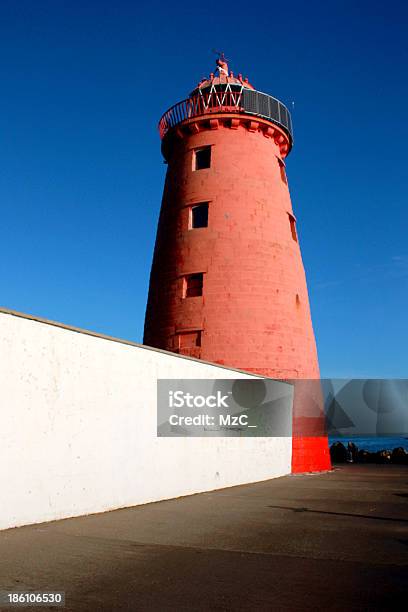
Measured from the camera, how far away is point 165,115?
2116cm

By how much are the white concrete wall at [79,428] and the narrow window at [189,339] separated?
548 cm

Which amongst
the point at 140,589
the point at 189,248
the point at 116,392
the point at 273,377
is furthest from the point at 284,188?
the point at 140,589

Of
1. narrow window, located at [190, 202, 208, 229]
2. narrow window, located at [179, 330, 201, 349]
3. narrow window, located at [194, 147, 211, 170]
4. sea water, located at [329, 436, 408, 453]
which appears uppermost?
narrow window, located at [194, 147, 211, 170]

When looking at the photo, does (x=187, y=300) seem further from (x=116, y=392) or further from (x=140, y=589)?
(x=140, y=589)

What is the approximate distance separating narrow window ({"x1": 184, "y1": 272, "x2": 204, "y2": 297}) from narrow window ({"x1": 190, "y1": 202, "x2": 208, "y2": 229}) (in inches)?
74.4

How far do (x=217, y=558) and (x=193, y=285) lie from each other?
1364 centimetres

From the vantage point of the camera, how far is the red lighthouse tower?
1808cm

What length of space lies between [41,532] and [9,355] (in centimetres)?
237

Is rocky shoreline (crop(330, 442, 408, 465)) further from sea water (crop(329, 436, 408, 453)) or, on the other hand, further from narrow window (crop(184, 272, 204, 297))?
sea water (crop(329, 436, 408, 453))

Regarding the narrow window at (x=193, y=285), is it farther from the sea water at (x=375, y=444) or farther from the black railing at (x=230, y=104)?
the sea water at (x=375, y=444)

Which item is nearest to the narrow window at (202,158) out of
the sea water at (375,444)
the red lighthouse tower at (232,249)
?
the red lighthouse tower at (232,249)

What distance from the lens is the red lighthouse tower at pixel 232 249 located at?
1808cm

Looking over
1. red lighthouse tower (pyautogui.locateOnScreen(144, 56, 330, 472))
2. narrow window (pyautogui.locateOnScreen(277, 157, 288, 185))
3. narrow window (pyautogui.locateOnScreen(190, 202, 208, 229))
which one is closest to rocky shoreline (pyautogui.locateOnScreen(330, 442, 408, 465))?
red lighthouse tower (pyautogui.locateOnScreen(144, 56, 330, 472))

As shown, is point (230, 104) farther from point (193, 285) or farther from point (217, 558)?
point (217, 558)
